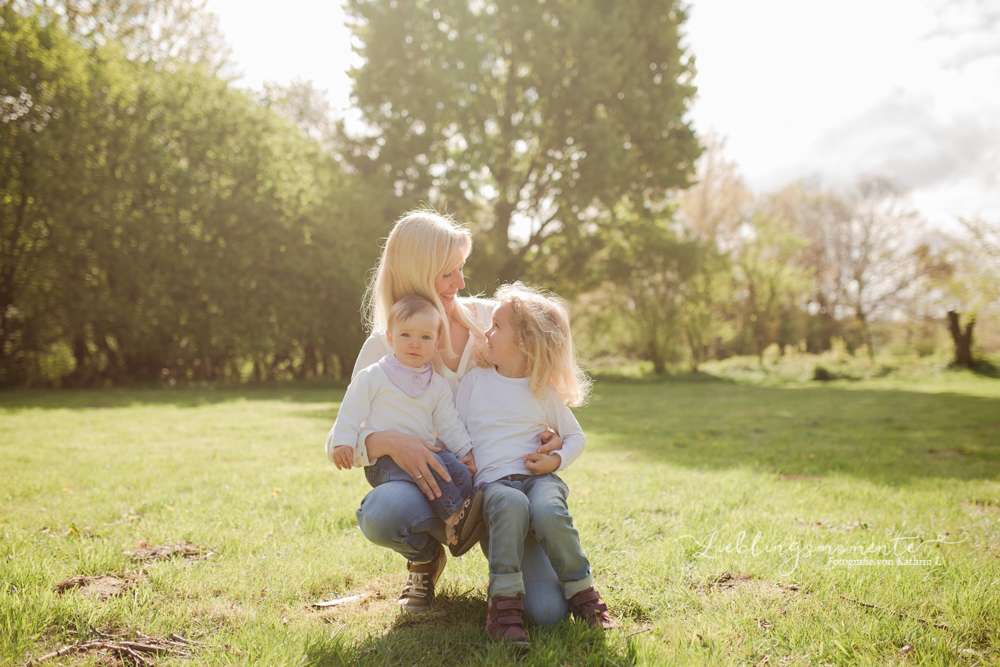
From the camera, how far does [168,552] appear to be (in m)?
2.80

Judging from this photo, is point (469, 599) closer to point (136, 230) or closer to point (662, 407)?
point (662, 407)

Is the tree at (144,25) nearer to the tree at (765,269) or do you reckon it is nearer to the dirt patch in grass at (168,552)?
the dirt patch in grass at (168,552)

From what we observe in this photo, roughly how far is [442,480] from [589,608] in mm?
773

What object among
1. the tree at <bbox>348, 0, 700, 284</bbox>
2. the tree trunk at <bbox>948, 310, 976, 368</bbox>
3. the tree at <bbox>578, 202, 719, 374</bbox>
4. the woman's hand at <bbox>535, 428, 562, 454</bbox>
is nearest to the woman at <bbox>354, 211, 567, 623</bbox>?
the woman's hand at <bbox>535, 428, 562, 454</bbox>

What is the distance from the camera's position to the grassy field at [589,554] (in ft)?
6.51

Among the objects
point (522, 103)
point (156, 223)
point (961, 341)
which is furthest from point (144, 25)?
point (961, 341)

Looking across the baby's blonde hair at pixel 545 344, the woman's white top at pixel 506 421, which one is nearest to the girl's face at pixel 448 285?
the baby's blonde hair at pixel 545 344

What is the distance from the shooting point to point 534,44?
15.4 m

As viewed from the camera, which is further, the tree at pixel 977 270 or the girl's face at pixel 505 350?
the tree at pixel 977 270

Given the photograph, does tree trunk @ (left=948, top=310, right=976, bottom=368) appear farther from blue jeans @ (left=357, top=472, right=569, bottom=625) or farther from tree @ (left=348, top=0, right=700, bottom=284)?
blue jeans @ (left=357, top=472, right=569, bottom=625)

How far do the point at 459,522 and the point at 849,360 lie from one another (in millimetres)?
20681

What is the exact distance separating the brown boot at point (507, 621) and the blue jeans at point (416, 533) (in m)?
0.11

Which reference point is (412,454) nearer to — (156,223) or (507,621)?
(507,621)

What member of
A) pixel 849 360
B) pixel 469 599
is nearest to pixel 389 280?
pixel 469 599
